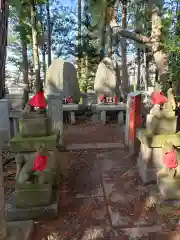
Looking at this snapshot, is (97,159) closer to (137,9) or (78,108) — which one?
(78,108)

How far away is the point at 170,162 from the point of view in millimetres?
3109

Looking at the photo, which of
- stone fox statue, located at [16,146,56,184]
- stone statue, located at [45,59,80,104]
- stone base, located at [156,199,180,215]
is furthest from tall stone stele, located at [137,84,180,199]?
stone statue, located at [45,59,80,104]

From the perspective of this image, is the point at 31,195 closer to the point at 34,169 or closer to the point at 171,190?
the point at 34,169

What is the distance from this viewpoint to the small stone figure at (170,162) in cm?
311

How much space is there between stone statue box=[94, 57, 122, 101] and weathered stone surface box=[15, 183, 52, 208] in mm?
6922

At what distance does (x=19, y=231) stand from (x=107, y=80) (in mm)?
8000

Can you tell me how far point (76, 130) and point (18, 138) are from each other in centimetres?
411

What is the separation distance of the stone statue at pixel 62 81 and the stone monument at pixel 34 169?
612 cm

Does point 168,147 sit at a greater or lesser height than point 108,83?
lesser

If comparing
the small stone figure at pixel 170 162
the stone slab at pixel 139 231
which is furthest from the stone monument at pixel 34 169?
the small stone figure at pixel 170 162

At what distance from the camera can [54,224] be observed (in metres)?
2.86

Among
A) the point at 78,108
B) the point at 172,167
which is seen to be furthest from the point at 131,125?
the point at 78,108

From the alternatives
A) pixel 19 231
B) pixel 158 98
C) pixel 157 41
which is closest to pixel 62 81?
pixel 157 41

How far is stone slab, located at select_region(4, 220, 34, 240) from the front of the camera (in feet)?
7.60
